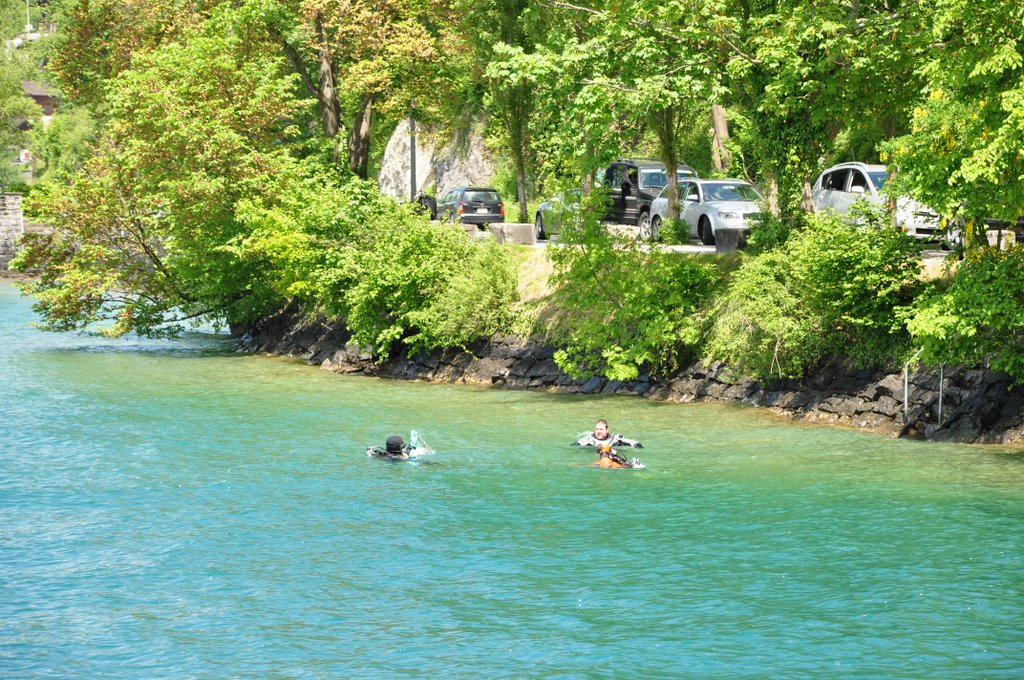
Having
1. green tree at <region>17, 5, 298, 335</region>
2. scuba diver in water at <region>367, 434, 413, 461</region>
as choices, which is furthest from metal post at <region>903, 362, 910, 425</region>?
green tree at <region>17, 5, 298, 335</region>

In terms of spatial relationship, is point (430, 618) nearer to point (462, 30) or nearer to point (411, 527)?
point (411, 527)

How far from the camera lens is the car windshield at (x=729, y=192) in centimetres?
3500

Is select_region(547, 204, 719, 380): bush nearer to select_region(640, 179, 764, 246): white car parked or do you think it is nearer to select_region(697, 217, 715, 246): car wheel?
select_region(640, 179, 764, 246): white car parked

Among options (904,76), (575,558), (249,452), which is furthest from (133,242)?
(575,558)

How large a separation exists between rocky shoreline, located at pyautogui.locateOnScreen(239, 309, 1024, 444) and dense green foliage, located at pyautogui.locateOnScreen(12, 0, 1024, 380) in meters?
0.56

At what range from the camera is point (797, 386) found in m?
27.6

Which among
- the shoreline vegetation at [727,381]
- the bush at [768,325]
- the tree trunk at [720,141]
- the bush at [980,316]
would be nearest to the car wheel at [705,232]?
the shoreline vegetation at [727,381]

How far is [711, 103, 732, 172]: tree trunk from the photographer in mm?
49125

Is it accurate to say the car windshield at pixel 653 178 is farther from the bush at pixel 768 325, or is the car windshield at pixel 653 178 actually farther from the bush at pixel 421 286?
the bush at pixel 768 325

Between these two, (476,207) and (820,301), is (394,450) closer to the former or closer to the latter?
(820,301)

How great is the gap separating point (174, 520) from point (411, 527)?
149 inches

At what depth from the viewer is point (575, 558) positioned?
17.4m

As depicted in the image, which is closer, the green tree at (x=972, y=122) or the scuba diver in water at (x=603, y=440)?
the green tree at (x=972, y=122)

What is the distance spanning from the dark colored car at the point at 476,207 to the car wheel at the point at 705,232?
1373cm
